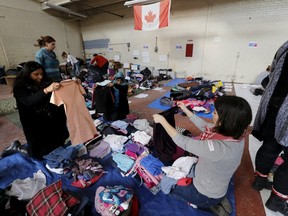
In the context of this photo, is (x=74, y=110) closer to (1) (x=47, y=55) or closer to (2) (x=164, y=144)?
(2) (x=164, y=144)

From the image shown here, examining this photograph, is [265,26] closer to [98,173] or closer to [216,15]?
[216,15]

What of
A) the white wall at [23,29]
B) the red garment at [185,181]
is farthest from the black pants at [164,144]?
the white wall at [23,29]

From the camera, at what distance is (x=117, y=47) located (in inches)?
339

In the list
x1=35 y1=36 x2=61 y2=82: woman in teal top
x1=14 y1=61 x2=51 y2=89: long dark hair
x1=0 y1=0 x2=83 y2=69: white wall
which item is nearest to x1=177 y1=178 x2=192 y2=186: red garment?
x1=14 y1=61 x2=51 y2=89: long dark hair

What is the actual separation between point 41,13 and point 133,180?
1011 centimetres

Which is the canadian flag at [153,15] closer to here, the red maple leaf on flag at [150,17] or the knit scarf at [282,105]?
A: the red maple leaf on flag at [150,17]

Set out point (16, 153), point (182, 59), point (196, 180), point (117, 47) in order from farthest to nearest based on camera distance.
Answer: point (117, 47) < point (182, 59) < point (16, 153) < point (196, 180)

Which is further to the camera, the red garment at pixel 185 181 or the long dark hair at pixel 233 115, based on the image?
the red garment at pixel 185 181

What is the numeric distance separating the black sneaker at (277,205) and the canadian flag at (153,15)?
16.0 ft

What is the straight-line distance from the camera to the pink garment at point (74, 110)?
4.74 feet

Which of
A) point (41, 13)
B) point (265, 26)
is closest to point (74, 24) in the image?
point (41, 13)

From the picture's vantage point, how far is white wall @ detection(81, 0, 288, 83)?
17.0 feet

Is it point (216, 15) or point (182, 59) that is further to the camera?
point (182, 59)

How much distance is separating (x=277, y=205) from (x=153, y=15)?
5.34 metres
